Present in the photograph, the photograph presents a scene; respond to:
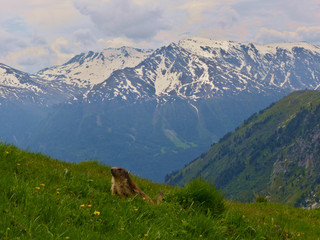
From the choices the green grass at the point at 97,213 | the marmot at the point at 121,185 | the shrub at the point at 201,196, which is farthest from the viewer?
the marmot at the point at 121,185

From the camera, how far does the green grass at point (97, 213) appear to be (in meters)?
5.39

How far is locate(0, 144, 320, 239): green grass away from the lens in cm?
539

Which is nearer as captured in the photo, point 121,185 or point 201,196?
point 201,196

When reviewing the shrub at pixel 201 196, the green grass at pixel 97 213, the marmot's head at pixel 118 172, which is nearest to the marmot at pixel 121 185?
the marmot's head at pixel 118 172

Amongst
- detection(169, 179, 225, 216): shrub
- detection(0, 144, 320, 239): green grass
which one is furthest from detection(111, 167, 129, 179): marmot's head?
detection(169, 179, 225, 216): shrub

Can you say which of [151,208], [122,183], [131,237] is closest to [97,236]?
[131,237]

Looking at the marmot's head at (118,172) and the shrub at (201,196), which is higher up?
the marmot's head at (118,172)

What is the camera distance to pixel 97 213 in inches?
251

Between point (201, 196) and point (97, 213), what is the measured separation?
3.36 metres

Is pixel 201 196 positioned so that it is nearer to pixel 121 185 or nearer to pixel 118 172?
pixel 121 185

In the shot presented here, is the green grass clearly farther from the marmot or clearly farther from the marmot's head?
the marmot's head

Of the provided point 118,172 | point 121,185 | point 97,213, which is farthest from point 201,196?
point 97,213

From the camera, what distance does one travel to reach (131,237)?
564cm

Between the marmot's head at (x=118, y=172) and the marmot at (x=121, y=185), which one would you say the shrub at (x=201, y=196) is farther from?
the marmot's head at (x=118, y=172)
